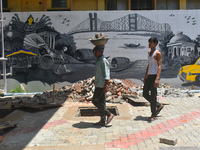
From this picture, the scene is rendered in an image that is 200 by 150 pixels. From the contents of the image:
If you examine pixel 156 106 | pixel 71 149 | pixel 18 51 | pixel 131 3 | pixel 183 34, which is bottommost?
pixel 71 149

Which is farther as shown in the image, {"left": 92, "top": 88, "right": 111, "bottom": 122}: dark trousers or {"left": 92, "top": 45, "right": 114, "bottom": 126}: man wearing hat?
{"left": 92, "top": 88, "right": 111, "bottom": 122}: dark trousers

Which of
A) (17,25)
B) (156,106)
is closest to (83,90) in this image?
(156,106)

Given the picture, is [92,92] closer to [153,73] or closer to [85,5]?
[153,73]

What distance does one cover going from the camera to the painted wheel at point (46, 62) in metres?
10.5

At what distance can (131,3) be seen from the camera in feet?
48.1

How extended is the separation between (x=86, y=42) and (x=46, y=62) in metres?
2.04

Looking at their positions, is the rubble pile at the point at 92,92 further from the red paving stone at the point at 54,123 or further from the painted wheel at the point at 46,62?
the red paving stone at the point at 54,123

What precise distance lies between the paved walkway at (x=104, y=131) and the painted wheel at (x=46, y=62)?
403 centimetres

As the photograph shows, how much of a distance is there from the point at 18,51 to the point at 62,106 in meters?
4.39

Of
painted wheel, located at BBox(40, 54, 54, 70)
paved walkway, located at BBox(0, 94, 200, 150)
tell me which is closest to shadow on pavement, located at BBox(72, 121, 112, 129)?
paved walkway, located at BBox(0, 94, 200, 150)

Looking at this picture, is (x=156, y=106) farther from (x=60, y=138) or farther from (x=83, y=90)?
(x=83, y=90)

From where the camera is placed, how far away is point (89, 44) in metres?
10.5

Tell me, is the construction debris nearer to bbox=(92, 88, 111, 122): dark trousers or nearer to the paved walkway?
the paved walkway

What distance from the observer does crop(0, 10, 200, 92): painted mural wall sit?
34.2 feet
